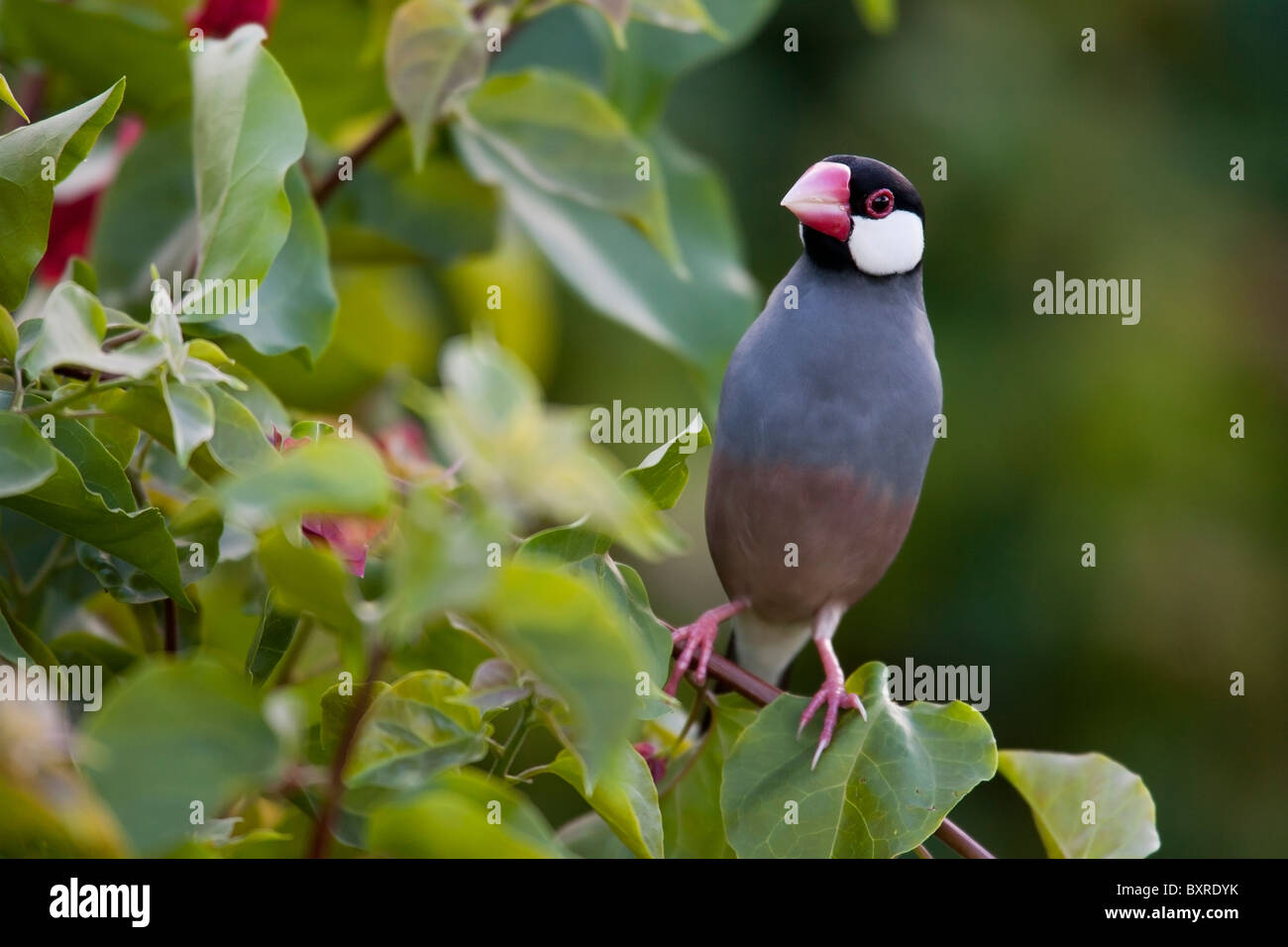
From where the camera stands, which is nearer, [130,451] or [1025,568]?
[130,451]

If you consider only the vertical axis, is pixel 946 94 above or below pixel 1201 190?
above

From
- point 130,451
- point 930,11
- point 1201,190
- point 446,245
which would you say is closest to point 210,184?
point 130,451

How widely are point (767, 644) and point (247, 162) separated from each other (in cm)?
89

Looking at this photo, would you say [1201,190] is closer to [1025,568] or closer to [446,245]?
[1025,568]

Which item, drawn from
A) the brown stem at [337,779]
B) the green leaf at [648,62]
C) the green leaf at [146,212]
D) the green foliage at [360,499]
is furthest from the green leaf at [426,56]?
the brown stem at [337,779]

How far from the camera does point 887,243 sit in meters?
1.33

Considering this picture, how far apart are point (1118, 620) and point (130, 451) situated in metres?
2.70

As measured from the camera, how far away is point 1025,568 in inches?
121

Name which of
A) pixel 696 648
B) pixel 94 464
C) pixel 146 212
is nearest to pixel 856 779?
pixel 696 648

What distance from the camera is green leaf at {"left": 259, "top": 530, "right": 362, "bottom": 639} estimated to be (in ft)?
2.02

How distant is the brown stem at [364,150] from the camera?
1.19 m

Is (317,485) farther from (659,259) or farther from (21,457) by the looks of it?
(659,259)

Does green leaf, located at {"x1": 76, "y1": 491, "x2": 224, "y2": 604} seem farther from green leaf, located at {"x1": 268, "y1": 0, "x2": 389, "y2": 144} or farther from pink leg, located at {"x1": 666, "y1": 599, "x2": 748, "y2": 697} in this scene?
green leaf, located at {"x1": 268, "y1": 0, "x2": 389, "y2": 144}

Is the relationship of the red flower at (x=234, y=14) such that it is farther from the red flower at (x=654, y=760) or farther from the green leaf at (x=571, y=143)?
the red flower at (x=654, y=760)
